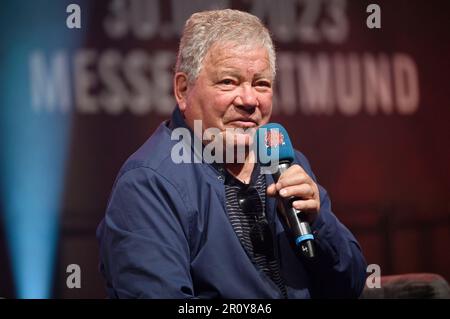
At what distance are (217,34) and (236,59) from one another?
8cm

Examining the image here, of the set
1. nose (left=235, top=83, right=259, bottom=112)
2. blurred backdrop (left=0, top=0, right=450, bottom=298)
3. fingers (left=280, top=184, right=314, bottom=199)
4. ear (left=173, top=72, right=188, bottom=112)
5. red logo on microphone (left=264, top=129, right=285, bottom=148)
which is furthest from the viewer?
blurred backdrop (left=0, top=0, right=450, bottom=298)

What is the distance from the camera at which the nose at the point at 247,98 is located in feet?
6.04

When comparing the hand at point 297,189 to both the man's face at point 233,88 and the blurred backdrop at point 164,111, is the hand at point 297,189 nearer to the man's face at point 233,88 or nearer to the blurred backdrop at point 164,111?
the man's face at point 233,88

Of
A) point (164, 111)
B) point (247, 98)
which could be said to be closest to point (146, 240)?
point (247, 98)

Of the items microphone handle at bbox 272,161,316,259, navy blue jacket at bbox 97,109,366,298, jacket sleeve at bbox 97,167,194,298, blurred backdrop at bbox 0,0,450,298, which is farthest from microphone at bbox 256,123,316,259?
blurred backdrop at bbox 0,0,450,298

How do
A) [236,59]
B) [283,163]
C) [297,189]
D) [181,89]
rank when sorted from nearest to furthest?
[297,189], [283,163], [236,59], [181,89]

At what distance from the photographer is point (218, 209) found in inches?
69.6

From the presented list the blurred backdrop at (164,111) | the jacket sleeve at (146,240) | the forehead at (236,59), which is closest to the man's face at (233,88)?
the forehead at (236,59)

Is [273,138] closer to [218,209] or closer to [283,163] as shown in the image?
[283,163]

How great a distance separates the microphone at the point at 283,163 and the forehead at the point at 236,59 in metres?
0.16

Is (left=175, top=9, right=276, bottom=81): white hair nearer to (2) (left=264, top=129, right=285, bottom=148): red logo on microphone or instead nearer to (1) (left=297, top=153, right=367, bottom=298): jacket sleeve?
(2) (left=264, top=129, right=285, bottom=148): red logo on microphone

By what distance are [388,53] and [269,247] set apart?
2.16m

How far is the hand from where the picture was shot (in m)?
1.59
